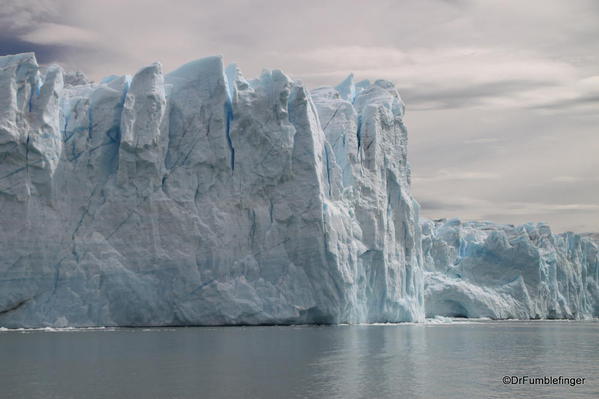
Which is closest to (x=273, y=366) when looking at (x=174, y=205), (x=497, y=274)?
(x=174, y=205)

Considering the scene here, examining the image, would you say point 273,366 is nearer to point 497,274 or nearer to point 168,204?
point 168,204

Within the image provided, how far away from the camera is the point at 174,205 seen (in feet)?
93.8

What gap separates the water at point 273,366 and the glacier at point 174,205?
3255 mm

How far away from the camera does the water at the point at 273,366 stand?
12164 mm

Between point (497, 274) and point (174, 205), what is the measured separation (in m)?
32.0

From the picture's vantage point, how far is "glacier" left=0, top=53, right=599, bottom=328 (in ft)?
88.9

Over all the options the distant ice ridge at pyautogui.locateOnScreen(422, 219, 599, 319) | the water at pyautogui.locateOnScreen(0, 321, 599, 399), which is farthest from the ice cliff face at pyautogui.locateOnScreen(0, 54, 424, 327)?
the distant ice ridge at pyautogui.locateOnScreen(422, 219, 599, 319)

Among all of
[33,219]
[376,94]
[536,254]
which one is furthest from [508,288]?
[33,219]

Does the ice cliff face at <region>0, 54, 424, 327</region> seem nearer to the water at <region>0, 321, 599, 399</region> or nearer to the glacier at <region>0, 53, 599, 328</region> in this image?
the glacier at <region>0, 53, 599, 328</region>

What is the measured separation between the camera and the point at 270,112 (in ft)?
98.7

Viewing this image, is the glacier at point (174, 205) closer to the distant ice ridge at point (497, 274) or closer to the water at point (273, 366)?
the water at point (273, 366)

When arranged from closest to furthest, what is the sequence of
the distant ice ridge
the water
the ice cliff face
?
1. the water
2. the ice cliff face
3. the distant ice ridge

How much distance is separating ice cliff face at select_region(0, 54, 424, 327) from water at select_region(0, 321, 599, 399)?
3.11 m

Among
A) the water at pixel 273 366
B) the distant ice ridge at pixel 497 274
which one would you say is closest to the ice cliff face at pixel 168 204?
the water at pixel 273 366
